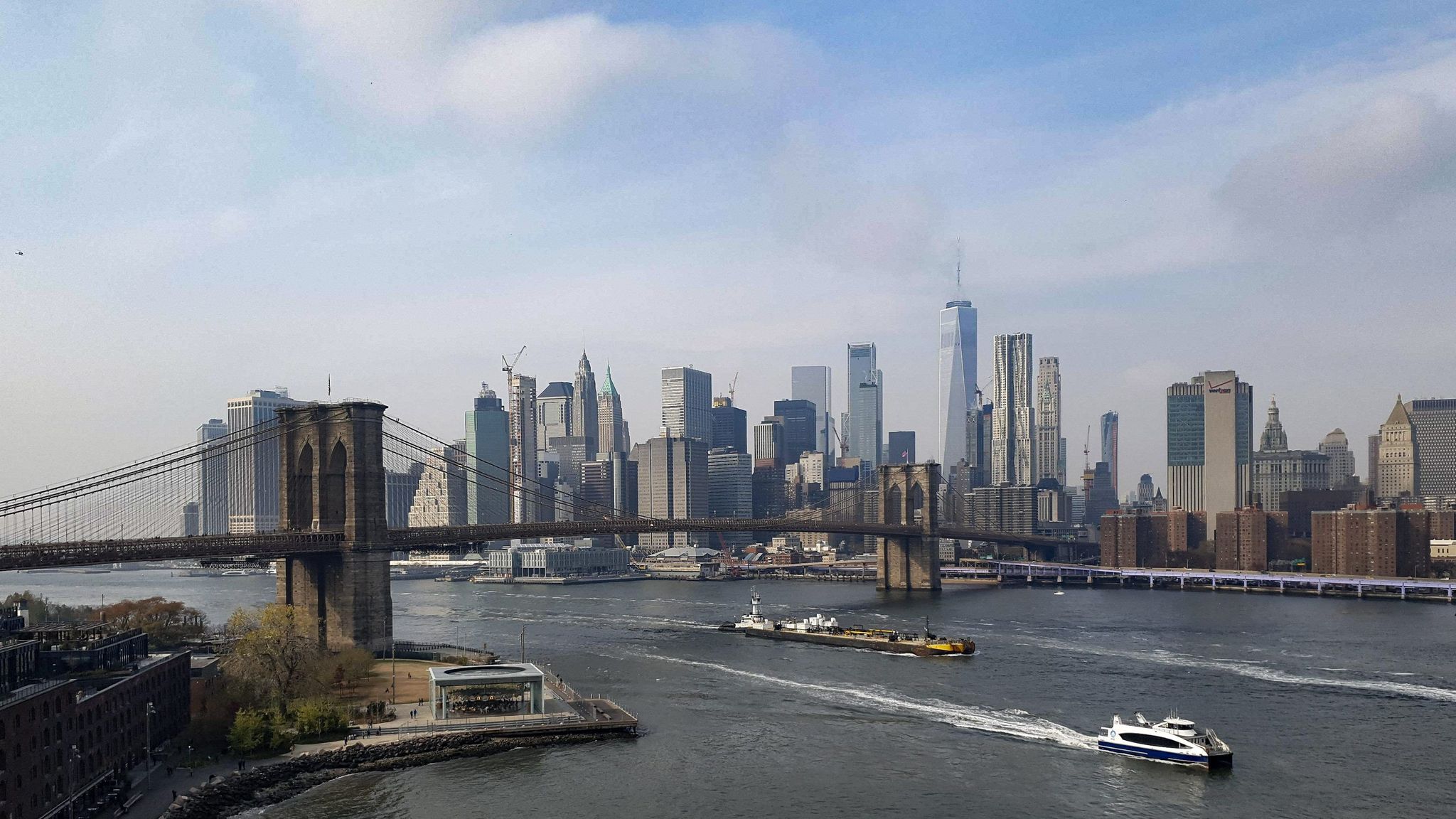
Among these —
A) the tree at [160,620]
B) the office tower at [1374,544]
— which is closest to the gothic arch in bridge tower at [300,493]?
the tree at [160,620]

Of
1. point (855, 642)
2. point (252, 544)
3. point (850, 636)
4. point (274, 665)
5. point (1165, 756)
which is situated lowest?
point (855, 642)

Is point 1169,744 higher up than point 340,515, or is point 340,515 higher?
point 340,515

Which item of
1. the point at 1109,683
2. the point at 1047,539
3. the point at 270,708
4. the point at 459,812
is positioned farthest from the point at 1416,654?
the point at 1047,539

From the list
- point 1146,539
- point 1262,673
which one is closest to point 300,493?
point 1262,673

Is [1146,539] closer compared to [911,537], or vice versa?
[911,537]

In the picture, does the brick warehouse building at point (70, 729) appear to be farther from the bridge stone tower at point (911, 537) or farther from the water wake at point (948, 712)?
the bridge stone tower at point (911, 537)

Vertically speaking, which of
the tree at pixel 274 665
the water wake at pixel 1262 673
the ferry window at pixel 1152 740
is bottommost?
the water wake at pixel 1262 673

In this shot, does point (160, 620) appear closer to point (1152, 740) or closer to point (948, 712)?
point (948, 712)

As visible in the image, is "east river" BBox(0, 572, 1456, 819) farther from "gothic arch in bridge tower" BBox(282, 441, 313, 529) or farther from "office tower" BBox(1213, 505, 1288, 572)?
"office tower" BBox(1213, 505, 1288, 572)
